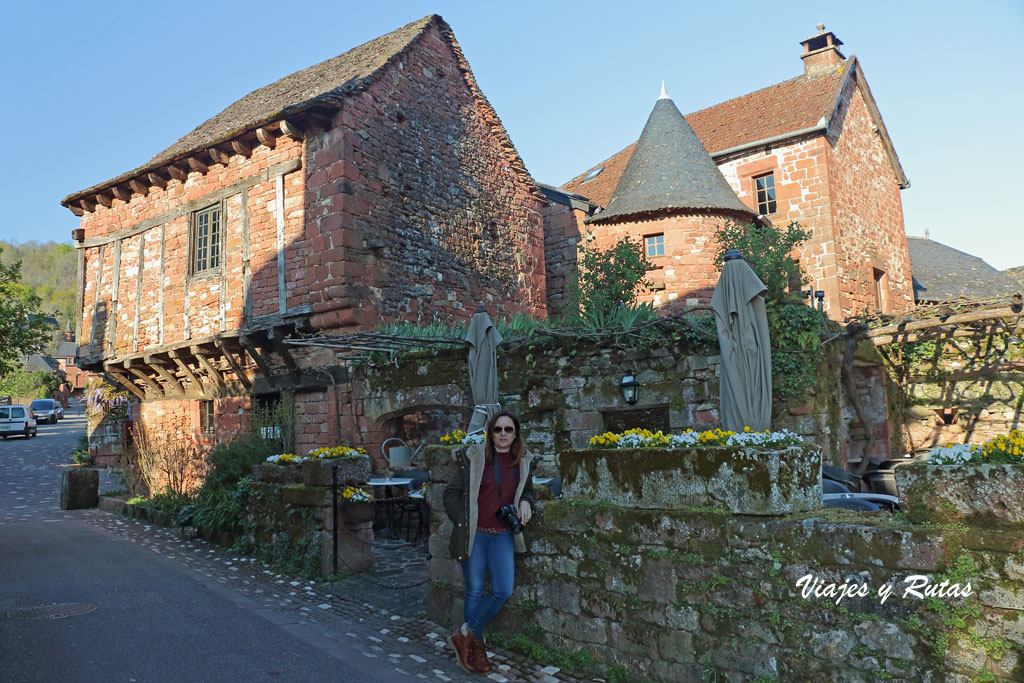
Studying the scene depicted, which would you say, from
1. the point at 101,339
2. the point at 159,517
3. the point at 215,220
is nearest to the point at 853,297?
the point at 215,220

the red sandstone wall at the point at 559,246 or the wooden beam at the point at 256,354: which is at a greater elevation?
the red sandstone wall at the point at 559,246

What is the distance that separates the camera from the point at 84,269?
1537 cm

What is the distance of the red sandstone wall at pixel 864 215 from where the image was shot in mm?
17438

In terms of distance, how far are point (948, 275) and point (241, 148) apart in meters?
21.9

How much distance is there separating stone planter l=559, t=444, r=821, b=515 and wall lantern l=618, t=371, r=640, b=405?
14.1ft

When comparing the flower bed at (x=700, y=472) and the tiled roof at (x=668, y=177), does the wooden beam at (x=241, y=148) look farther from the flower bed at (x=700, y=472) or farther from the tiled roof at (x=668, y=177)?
the flower bed at (x=700, y=472)

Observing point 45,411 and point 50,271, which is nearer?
point 45,411

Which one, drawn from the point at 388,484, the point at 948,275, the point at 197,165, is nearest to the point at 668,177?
the point at 197,165

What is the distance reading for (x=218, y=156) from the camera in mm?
12734

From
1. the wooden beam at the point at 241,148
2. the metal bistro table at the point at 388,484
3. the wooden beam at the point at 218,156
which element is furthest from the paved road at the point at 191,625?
the wooden beam at the point at 218,156

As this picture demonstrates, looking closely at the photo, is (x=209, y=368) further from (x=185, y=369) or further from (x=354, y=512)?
(x=354, y=512)

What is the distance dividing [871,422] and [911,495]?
10491 mm

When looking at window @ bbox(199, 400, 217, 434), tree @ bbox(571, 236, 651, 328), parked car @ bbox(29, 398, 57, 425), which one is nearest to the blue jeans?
tree @ bbox(571, 236, 651, 328)

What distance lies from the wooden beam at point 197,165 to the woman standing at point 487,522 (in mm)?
10904
